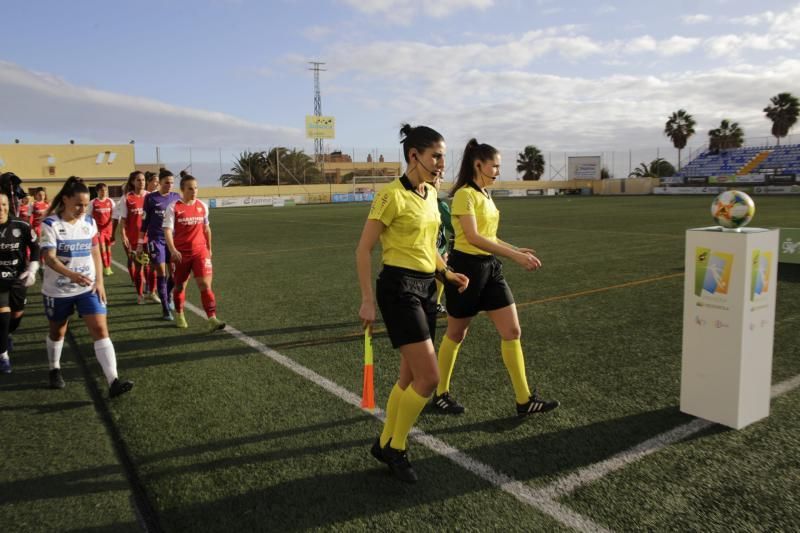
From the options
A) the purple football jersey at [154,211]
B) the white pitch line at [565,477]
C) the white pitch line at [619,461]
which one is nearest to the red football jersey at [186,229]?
the purple football jersey at [154,211]

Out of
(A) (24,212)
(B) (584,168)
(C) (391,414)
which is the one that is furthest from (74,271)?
(B) (584,168)

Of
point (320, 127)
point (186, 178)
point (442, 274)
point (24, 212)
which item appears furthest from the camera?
point (320, 127)

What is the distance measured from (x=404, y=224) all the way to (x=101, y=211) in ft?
28.4

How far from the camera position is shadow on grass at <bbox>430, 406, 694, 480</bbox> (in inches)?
128

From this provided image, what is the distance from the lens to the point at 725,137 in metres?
66.8

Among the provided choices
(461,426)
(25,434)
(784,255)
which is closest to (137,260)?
(25,434)

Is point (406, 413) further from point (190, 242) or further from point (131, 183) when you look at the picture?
point (131, 183)

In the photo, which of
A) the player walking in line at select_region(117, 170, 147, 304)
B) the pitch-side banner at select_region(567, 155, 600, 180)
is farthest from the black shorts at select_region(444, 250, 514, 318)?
the pitch-side banner at select_region(567, 155, 600, 180)

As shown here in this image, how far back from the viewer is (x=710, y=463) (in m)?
3.22

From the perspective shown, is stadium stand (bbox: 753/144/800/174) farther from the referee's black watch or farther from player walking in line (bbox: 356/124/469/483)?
player walking in line (bbox: 356/124/469/483)

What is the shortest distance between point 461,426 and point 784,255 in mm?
9186

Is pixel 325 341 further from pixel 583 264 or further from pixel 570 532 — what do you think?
pixel 583 264

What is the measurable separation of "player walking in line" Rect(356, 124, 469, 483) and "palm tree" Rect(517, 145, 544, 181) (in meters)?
81.9

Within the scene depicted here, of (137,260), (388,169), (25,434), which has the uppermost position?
(388,169)
